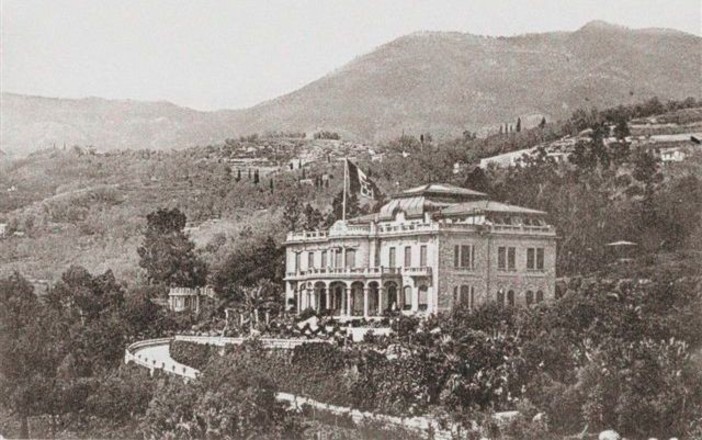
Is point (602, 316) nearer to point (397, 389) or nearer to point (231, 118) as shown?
point (397, 389)

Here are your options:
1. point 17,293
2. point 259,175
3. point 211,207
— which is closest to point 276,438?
point 17,293

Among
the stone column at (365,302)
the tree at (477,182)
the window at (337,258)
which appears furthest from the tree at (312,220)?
the stone column at (365,302)

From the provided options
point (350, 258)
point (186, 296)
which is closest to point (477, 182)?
point (350, 258)

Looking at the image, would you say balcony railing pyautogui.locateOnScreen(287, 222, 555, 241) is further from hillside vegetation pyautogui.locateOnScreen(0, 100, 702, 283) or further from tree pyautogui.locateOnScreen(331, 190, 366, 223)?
tree pyautogui.locateOnScreen(331, 190, 366, 223)

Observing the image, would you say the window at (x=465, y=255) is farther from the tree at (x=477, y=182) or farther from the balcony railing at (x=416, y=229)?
the tree at (x=477, y=182)

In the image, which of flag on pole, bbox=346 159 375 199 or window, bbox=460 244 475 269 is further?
flag on pole, bbox=346 159 375 199

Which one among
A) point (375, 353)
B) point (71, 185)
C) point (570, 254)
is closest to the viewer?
point (375, 353)

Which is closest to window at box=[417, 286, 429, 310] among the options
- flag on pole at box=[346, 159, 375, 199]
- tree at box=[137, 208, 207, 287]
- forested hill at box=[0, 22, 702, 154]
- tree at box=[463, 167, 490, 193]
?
flag on pole at box=[346, 159, 375, 199]
